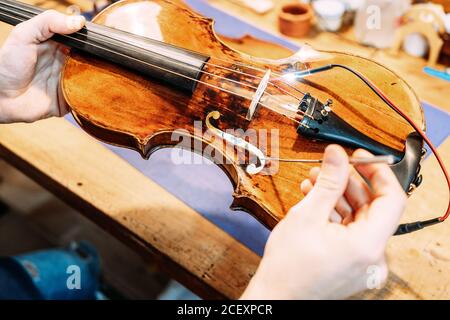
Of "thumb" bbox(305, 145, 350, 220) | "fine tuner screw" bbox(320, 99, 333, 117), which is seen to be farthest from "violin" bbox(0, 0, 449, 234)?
"thumb" bbox(305, 145, 350, 220)

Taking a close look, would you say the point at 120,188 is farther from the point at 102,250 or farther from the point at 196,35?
the point at 102,250

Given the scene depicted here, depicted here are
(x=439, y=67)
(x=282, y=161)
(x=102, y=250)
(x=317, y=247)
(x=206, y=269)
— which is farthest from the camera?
(x=102, y=250)

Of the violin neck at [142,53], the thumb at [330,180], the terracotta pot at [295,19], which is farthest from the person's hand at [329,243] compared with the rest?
the terracotta pot at [295,19]

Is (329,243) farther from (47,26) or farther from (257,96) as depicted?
(47,26)

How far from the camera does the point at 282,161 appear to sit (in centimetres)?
73

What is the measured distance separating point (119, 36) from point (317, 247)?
23.6 inches

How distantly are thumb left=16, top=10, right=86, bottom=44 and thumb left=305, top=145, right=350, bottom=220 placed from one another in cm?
60

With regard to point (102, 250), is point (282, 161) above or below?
above

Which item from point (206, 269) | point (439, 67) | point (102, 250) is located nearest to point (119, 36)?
point (206, 269)

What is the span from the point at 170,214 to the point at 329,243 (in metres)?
0.48

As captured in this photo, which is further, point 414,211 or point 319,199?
point 414,211

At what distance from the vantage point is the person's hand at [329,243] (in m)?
0.54

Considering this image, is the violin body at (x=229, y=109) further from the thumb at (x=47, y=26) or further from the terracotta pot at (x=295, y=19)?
the terracotta pot at (x=295, y=19)

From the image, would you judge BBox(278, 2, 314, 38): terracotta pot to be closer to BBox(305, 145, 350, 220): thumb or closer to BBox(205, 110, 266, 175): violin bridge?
BBox(205, 110, 266, 175): violin bridge
